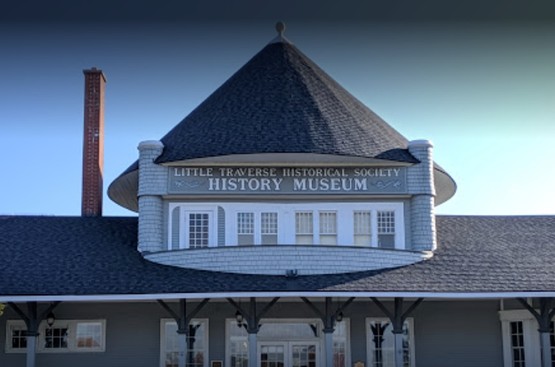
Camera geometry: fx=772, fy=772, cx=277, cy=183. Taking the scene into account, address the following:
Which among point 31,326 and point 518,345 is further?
point 518,345

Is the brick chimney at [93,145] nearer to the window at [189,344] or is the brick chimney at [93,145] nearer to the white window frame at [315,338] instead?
the window at [189,344]

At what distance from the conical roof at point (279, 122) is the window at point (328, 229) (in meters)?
1.91

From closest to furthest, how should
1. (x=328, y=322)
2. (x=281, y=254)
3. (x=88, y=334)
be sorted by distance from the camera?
(x=328, y=322)
(x=281, y=254)
(x=88, y=334)

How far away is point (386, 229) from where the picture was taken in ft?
71.2

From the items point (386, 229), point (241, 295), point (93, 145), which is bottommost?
point (241, 295)

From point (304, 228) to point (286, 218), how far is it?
59 cm

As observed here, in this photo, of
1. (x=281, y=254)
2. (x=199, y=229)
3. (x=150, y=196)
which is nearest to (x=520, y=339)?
(x=281, y=254)

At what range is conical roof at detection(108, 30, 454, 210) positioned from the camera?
835 inches

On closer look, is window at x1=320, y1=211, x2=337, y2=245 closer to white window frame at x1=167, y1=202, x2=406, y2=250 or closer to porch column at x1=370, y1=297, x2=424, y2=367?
white window frame at x1=167, y1=202, x2=406, y2=250

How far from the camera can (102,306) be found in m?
21.5

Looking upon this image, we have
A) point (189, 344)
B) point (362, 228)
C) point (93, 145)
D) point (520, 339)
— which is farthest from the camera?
point (93, 145)

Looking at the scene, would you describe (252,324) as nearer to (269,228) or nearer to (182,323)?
(182,323)

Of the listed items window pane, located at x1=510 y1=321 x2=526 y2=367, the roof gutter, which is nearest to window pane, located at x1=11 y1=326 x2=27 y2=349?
the roof gutter

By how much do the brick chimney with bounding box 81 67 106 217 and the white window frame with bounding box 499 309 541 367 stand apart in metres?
13.1
